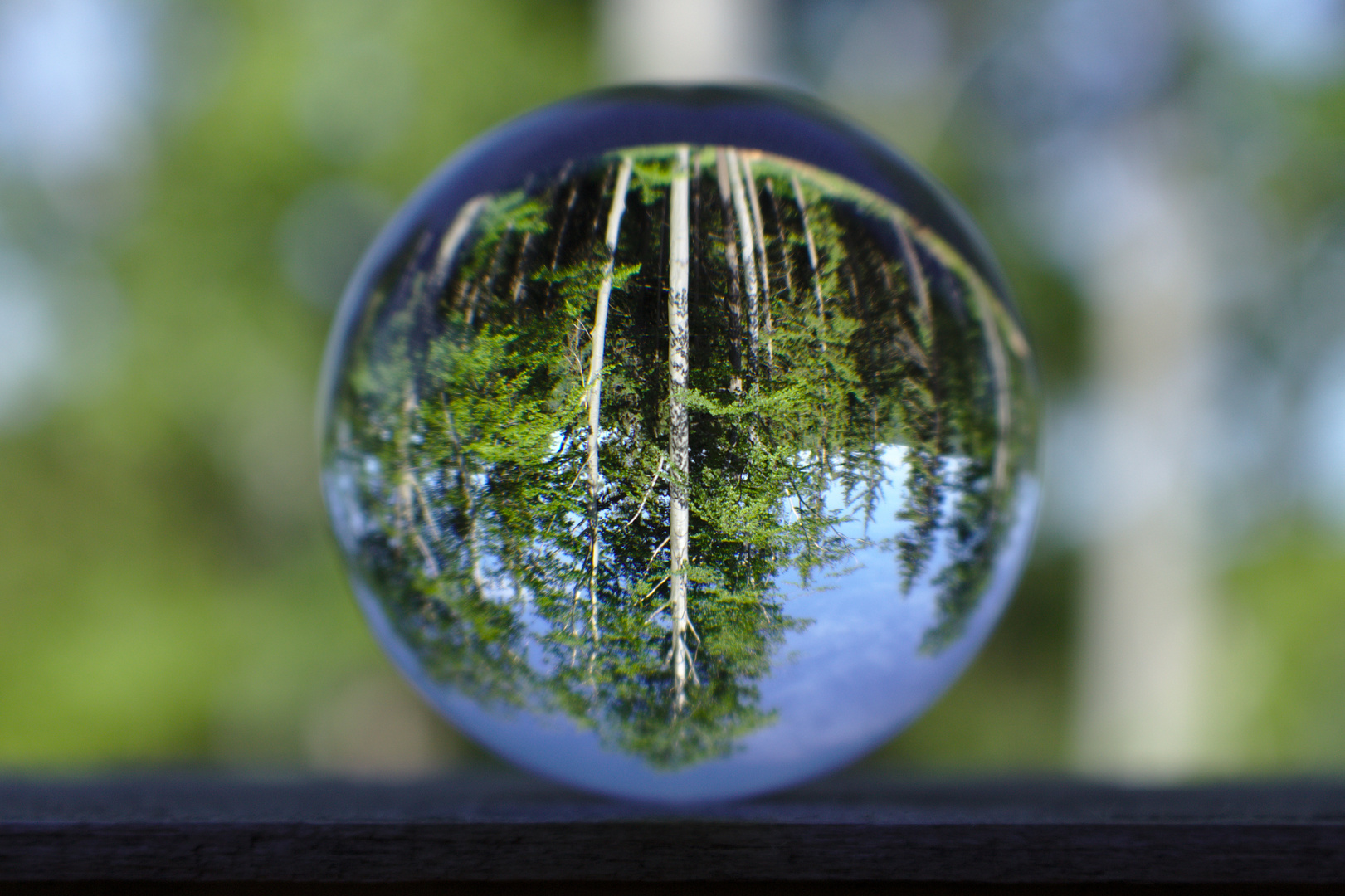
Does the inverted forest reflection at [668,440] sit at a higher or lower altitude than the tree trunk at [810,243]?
lower

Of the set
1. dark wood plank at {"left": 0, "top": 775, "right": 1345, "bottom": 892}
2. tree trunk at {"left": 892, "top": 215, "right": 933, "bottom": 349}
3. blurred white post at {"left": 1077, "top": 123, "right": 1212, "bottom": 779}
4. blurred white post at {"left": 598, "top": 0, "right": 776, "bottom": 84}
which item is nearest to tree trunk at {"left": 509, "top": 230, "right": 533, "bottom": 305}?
tree trunk at {"left": 892, "top": 215, "right": 933, "bottom": 349}

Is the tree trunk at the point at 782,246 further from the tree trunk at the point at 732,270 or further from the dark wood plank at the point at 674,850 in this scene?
the dark wood plank at the point at 674,850

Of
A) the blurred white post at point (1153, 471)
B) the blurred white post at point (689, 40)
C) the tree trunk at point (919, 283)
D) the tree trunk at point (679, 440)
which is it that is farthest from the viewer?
the blurred white post at point (1153, 471)

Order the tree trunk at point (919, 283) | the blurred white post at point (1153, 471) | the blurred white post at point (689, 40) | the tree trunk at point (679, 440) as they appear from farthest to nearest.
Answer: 1. the blurred white post at point (1153, 471)
2. the blurred white post at point (689, 40)
3. the tree trunk at point (919, 283)
4. the tree trunk at point (679, 440)

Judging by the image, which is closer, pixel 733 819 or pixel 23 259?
pixel 733 819

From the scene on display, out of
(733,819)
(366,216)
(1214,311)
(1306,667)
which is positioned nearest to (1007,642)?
(1306,667)

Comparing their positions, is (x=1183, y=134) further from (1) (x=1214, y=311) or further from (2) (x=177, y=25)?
(2) (x=177, y=25)

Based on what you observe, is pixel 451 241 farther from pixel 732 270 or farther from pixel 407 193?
pixel 407 193

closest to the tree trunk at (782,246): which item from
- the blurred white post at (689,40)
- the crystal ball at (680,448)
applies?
the crystal ball at (680,448)
